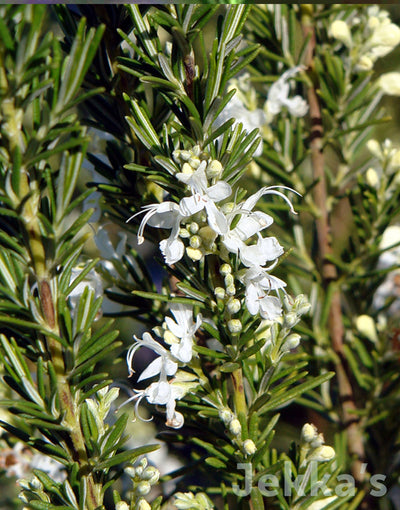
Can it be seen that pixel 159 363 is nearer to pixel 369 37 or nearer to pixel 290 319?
pixel 290 319

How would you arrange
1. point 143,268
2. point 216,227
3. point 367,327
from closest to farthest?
1. point 216,227
2. point 143,268
3. point 367,327

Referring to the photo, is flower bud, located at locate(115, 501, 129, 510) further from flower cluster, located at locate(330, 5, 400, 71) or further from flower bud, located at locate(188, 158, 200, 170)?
flower cluster, located at locate(330, 5, 400, 71)

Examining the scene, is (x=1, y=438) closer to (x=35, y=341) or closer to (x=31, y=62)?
(x=35, y=341)

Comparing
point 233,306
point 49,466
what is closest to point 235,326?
point 233,306

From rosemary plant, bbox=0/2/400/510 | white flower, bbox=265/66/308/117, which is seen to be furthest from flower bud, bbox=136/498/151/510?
white flower, bbox=265/66/308/117

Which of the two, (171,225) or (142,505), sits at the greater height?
(171,225)

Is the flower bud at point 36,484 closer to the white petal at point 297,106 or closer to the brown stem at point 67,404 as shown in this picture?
the brown stem at point 67,404
